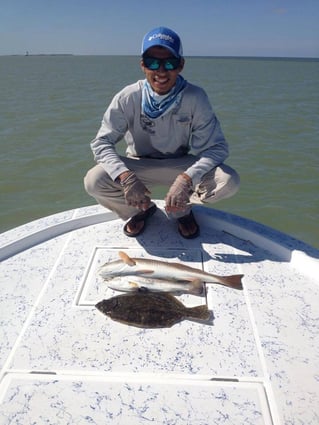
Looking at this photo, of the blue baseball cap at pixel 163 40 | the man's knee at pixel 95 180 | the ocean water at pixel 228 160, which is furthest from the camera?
the ocean water at pixel 228 160

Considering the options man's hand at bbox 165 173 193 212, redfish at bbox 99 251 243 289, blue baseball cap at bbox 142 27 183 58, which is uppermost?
blue baseball cap at bbox 142 27 183 58

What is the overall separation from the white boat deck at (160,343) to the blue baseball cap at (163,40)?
5.19 ft

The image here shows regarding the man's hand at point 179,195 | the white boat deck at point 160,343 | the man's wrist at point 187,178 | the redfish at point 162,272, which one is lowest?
the white boat deck at point 160,343

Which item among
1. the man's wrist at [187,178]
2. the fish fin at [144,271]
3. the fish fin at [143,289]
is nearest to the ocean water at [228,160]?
the man's wrist at [187,178]

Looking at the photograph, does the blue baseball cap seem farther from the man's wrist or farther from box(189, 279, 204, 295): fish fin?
box(189, 279, 204, 295): fish fin

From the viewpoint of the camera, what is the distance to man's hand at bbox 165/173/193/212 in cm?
329

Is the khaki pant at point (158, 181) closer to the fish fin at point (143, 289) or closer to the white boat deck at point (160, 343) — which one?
the white boat deck at point (160, 343)

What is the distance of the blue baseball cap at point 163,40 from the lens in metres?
3.13

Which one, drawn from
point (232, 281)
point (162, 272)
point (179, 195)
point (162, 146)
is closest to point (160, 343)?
point (162, 272)

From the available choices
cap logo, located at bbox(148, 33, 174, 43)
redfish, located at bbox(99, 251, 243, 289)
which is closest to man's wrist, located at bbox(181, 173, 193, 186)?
redfish, located at bbox(99, 251, 243, 289)

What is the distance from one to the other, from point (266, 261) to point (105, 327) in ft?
4.78

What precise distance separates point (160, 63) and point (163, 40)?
0.56 ft

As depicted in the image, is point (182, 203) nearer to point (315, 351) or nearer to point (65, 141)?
point (315, 351)

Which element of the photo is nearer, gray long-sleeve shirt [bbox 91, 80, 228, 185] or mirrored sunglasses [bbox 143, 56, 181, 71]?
mirrored sunglasses [bbox 143, 56, 181, 71]
